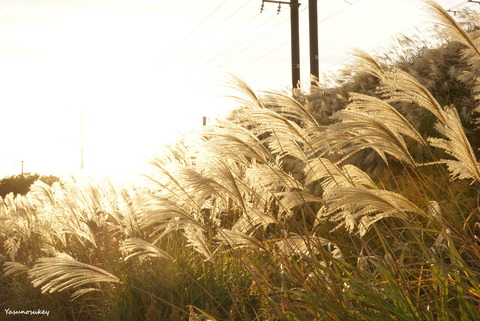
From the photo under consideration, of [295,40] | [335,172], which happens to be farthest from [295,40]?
[335,172]

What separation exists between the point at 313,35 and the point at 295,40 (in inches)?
51.0

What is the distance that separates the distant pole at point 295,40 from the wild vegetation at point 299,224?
426 inches

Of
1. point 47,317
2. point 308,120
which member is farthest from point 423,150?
point 47,317

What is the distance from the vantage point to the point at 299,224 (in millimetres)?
4102

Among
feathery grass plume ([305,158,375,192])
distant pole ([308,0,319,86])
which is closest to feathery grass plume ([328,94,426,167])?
feathery grass plume ([305,158,375,192])

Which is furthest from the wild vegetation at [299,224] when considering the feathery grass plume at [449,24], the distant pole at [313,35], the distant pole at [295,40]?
the distant pole at [295,40]

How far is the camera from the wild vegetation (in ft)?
10.1

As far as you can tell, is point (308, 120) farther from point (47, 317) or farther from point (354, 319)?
point (47, 317)

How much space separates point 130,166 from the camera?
4.30 meters

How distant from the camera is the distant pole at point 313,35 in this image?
1773 centimetres

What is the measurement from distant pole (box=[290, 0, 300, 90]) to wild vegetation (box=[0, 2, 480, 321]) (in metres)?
10.8

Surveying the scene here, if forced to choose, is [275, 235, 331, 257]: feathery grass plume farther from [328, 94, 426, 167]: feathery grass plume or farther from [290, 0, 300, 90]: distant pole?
[290, 0, 300, 90]: distant pole

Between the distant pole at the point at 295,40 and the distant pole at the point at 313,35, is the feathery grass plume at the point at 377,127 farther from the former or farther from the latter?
the distant pole at the point at 295,40

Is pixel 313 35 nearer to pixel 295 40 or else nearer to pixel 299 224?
pixel 295 40
